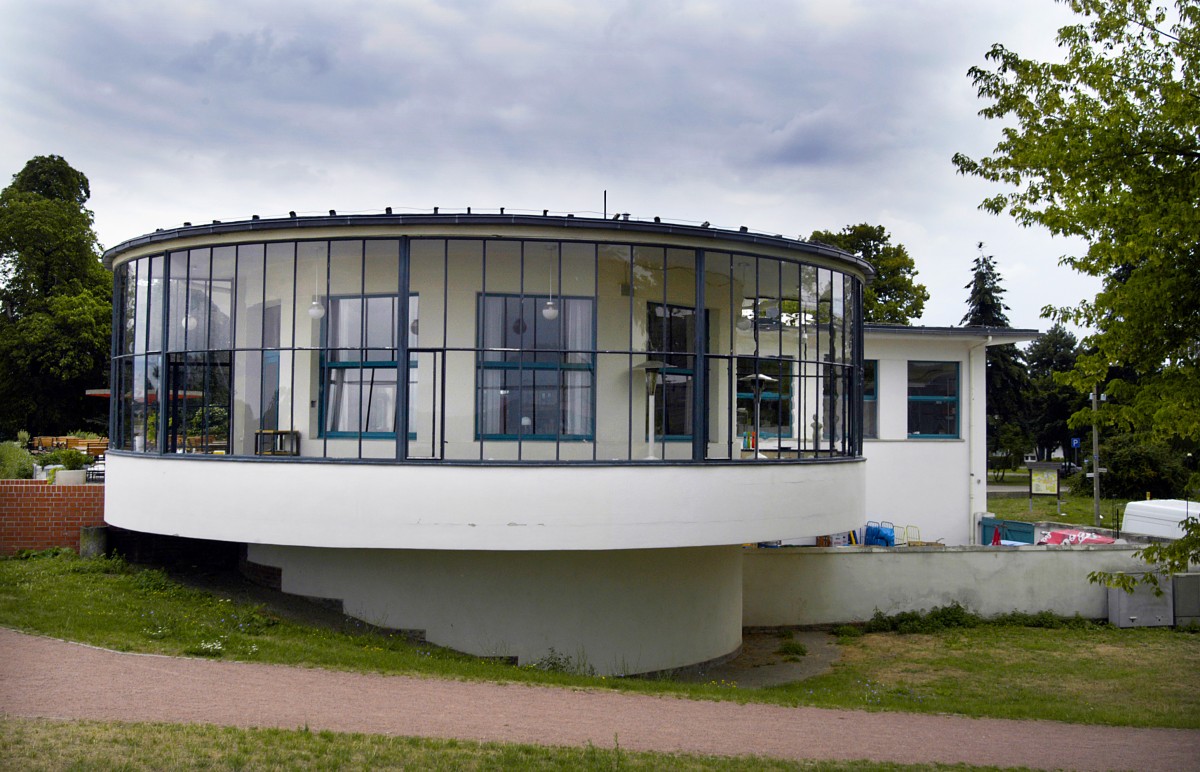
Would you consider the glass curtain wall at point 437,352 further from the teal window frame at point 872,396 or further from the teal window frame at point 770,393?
the teal window frame at point 872,396

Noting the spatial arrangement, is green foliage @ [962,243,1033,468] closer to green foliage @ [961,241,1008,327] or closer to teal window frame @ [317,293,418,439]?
green foliage @ [961,241,1008,327]

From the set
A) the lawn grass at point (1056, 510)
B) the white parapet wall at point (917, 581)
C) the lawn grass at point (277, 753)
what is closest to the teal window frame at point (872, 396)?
the white parapet wall at point (917, 581)

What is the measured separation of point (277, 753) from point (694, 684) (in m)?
7.19

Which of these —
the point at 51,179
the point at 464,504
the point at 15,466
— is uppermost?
the point at 51,179

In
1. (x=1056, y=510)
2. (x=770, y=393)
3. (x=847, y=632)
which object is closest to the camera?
(x=847, y=632)

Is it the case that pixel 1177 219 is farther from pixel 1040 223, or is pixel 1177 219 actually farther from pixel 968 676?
pixel 968 676

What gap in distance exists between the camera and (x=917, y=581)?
20531mm

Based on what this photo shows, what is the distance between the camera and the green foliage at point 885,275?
44.5 m

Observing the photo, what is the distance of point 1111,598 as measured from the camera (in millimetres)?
20578

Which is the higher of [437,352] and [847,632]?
[437,352]

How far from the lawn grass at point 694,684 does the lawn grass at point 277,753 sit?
3.18 metres

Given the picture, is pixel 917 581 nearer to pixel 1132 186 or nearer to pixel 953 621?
pixel 953 621

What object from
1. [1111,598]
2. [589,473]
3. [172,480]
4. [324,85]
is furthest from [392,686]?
[1111,598]

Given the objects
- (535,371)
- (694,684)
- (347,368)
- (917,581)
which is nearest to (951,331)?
(917,581)
